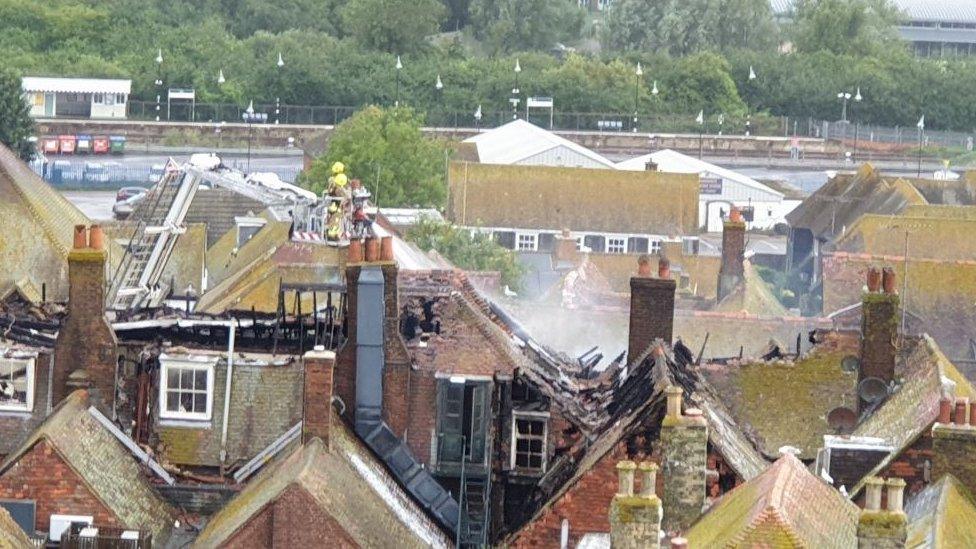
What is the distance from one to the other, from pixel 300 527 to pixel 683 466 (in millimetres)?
4494

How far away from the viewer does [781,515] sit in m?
32.0

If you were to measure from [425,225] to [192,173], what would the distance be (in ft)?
110

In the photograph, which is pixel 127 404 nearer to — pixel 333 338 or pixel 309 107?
pixel 333 338

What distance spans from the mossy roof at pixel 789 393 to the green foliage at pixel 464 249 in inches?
1555

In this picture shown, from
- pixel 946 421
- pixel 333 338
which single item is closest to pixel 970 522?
pixel 946 421

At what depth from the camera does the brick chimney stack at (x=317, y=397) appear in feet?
129

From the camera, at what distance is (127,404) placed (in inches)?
1699

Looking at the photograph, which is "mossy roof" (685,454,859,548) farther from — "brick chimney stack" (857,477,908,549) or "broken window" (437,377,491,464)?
"broken window" (437,377,491,464)

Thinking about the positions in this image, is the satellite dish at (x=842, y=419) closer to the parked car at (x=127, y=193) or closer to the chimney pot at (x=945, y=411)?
the chimney pot at (x=945, y=411)

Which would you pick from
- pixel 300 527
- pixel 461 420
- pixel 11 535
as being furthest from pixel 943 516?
pixel 461 420

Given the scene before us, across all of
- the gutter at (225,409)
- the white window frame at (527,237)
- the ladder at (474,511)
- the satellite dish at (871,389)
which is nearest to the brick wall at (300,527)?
the ladder at (474,511)

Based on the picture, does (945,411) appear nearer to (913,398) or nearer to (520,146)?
(913,398)

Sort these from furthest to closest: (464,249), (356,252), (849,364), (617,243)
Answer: (617,243)
(464,249)
(849,364)
(356,252)

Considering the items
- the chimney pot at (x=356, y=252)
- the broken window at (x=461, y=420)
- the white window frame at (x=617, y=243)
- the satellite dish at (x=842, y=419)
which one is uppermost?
the chimney pot at (x=356, y=252)
